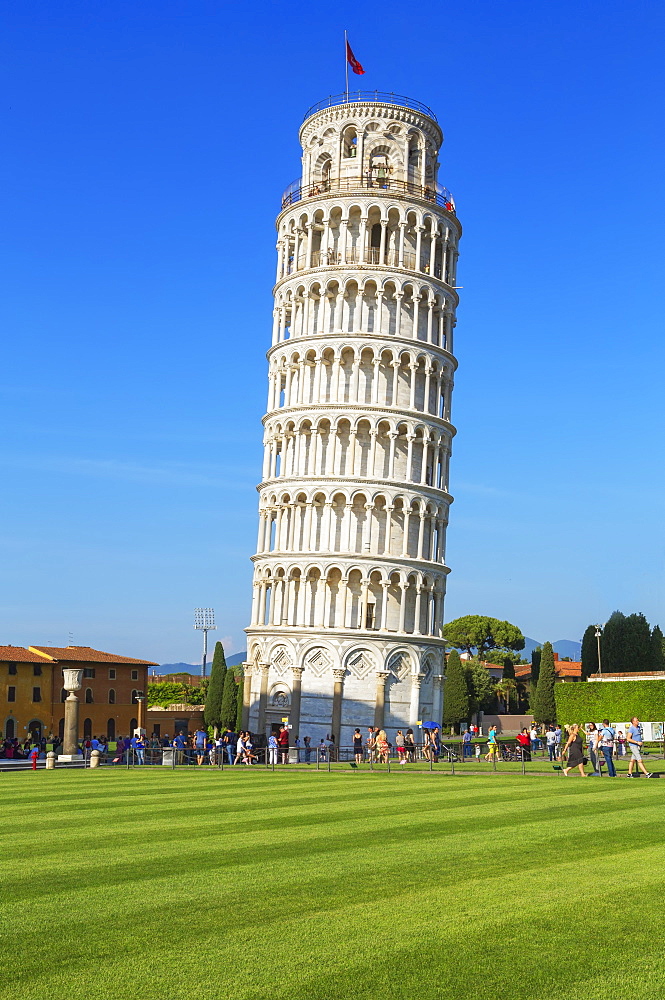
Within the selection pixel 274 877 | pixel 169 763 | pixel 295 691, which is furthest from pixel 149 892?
pixel 295 691

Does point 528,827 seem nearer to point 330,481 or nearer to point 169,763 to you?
point 169,763

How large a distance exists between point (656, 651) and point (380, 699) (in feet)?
176

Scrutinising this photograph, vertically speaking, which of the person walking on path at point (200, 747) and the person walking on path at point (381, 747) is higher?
the person walking on path at point (381, 747)

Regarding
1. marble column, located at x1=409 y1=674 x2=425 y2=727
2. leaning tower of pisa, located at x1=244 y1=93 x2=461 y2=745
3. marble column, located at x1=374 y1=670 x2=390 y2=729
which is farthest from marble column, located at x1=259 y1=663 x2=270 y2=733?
marble column, located at x1=409 y1=674 x2=425 y2=727

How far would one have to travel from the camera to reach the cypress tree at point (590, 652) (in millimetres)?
110600

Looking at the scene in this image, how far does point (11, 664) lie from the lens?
103 m

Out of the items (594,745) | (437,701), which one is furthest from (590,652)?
(594,745)

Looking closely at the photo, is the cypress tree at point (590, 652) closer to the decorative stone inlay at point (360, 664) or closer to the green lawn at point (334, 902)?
the decorative stone inlay at point (360, 664)

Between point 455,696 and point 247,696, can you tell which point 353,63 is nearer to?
point 247,696

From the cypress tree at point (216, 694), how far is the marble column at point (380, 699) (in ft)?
141

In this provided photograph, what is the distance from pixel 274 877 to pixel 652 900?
4940 millimetres

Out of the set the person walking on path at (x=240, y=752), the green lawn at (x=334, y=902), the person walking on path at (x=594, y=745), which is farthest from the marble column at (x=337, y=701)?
the green lawn at (x=334, y=902)

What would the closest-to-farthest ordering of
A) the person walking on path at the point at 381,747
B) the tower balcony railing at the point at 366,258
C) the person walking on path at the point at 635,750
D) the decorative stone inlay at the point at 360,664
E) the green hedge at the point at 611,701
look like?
the person walking on path at the point at 635,750, the person walking on path at the point at 381,747, the decorative stone inlay at the point at 360,664, the green hedge at the point at 611,701, the tower balcony railing at the point at 366,258

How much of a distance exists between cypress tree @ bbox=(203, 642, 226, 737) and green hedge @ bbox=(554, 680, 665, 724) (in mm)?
42607
